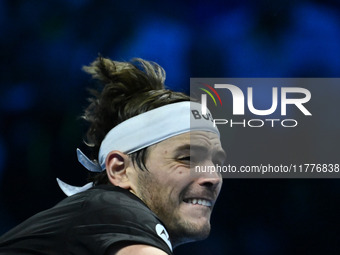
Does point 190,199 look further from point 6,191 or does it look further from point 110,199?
point 6,191

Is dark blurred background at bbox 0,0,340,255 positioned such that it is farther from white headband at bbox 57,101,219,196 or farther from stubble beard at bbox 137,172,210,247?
stubble beard at bbox 137,172,210,247

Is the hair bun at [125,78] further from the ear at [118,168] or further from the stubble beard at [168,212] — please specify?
the stubble beard at [168,212]

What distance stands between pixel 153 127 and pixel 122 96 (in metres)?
0.27

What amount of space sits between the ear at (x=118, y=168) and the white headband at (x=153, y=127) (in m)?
0.03

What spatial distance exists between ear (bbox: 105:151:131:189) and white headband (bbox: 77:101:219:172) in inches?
1.3

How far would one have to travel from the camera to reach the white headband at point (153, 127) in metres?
2.86

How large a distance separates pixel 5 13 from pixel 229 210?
7.03 feet

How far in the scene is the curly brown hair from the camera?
3006 millimetres

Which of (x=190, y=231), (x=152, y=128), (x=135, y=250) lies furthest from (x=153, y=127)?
(x=135, y=250)

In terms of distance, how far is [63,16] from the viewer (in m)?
4.83

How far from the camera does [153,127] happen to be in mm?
2869
